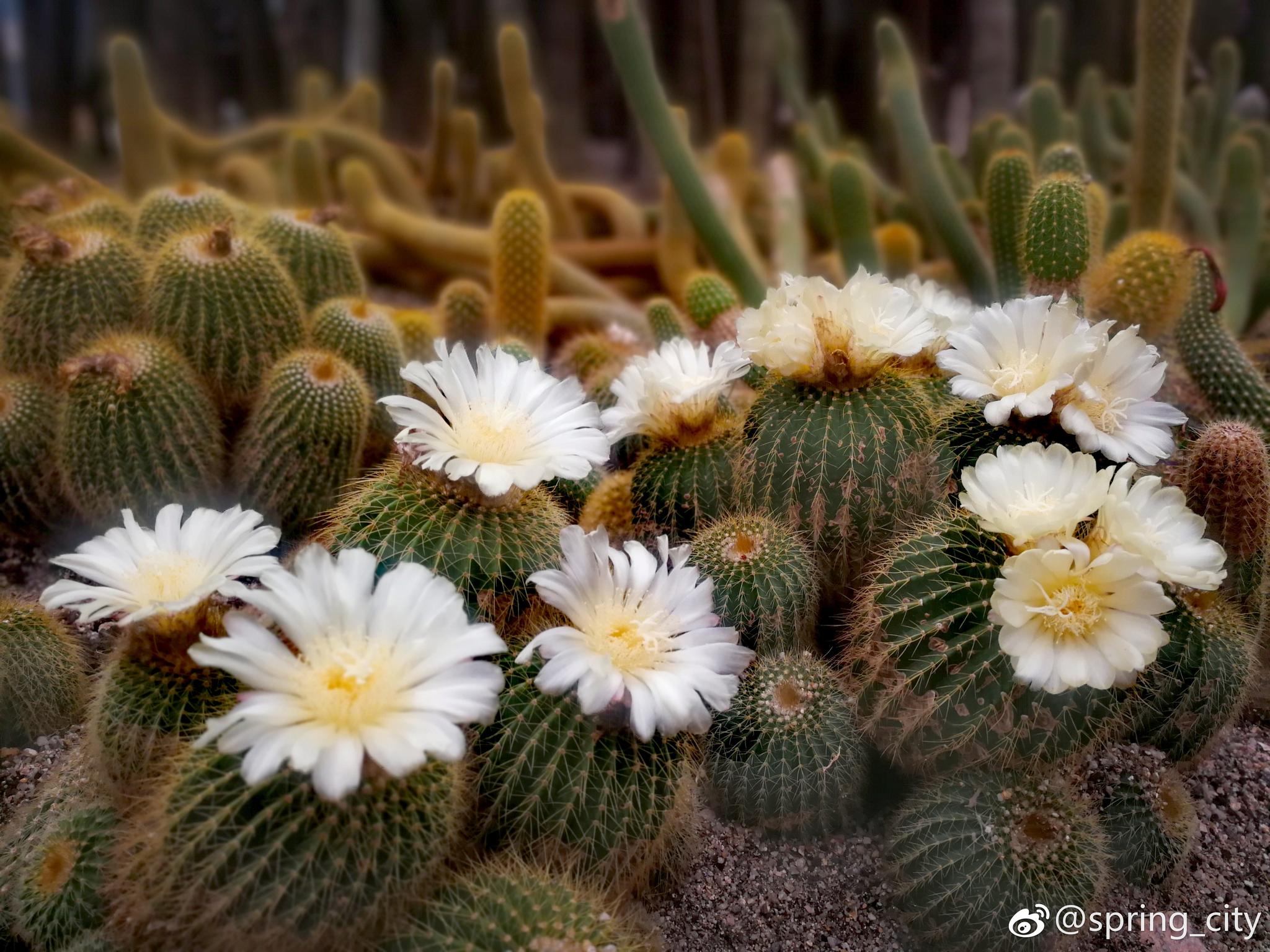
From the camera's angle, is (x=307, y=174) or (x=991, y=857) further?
(x=307, y=174)

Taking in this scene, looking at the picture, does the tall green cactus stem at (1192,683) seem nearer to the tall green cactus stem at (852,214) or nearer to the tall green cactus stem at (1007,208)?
the tall green cactus stem at (1007,208)

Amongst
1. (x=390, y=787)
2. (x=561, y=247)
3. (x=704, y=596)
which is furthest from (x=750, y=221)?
(x=390, y=787)

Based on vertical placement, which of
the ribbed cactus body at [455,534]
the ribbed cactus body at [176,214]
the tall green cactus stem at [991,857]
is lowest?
the tall green cactus stem at [991,857]

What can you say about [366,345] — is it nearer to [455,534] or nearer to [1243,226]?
[455,534]

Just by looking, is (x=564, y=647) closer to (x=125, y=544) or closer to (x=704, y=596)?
(x=704, y=596)

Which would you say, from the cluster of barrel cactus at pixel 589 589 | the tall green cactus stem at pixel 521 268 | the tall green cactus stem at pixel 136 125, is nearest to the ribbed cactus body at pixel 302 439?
the cluster of barrel cactus at pixel 589 589

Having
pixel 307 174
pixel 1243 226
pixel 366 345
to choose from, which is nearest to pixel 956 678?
pixel 366 345
